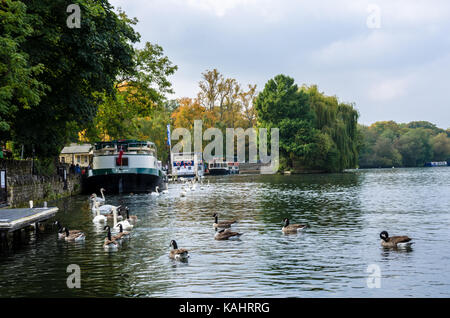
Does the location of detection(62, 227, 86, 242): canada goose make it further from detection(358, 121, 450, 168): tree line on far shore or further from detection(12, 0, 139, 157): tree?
detection(358, 121, 450, 168): tree line on far shore

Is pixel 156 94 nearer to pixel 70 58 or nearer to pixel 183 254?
pixel 70 58

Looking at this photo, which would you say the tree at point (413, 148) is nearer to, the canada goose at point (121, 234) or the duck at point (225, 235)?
the duck at point (225, 235)

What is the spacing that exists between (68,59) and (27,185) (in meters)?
10.9

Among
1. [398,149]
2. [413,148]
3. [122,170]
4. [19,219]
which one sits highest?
[413,148]

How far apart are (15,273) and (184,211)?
58.6ft

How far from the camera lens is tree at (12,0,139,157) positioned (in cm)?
2508

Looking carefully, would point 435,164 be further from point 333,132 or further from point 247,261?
point 247,261

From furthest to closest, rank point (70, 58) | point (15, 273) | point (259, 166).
Answer: point (259, 166)
point (70, 58)
point (15, 273)

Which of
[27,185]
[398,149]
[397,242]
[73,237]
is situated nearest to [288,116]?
[27,185]

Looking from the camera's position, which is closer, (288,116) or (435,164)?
(288,116)

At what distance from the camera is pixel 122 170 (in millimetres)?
51375

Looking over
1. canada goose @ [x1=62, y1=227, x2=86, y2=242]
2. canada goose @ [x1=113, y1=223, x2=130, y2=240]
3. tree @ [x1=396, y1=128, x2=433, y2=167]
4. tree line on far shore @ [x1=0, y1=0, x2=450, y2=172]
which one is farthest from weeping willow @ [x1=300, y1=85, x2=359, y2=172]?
tree @ [x1=396, y1=128, x2=433, y2=167]

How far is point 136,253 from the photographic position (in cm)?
1747

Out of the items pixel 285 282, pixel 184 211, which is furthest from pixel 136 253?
pixel 184 211
